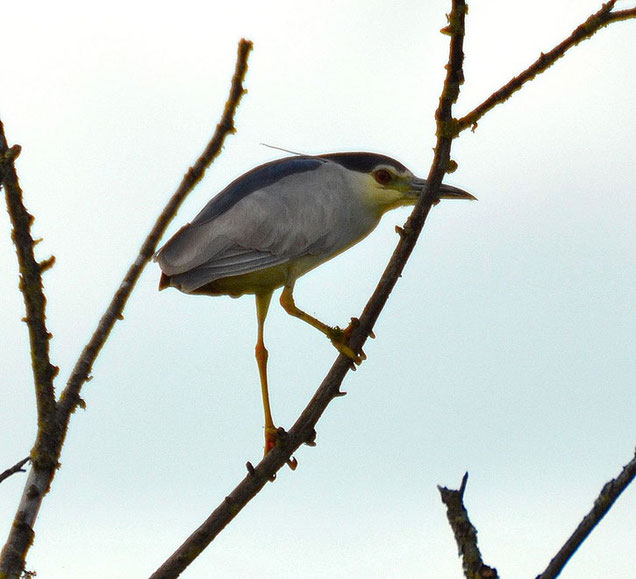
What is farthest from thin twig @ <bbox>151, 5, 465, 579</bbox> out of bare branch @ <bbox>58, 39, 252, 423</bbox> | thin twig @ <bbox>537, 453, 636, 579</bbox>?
thin twig @ <bbox>537, 453, 636, 579</bbox>

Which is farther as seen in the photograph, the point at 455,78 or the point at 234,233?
the point at 234,233

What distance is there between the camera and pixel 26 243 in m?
2.52

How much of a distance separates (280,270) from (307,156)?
101 centimetres

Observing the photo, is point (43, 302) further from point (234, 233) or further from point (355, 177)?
point (355, 177)

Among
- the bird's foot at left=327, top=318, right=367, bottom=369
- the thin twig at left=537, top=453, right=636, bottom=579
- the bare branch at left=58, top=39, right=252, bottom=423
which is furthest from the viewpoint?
the bird's foot at left=327, top=318, right=367, bottom=369

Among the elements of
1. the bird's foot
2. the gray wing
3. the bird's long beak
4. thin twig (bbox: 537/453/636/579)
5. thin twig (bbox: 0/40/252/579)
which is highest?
the bird's long beak

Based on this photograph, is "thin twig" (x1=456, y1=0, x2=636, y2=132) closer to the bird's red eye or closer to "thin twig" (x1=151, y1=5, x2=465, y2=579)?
"thin twig" (x1=151, y1=5, x2=465, y2=579)

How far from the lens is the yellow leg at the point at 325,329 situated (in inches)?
155

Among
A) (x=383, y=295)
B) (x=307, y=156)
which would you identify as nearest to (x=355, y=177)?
(x=307, y=156)

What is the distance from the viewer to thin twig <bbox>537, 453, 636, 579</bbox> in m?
1.95

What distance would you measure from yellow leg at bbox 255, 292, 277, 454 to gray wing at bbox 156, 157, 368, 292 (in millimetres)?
430

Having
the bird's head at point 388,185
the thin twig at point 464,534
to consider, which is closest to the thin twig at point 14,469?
the thin twig at point 464,534

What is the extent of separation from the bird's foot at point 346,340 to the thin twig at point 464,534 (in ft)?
4.66

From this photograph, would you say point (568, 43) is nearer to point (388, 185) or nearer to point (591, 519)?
point (591, 519)
